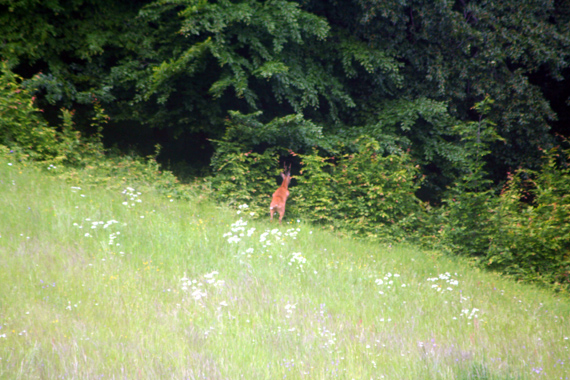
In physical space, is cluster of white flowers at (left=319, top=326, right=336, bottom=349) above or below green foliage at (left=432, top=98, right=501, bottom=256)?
below

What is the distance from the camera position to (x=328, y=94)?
13344mm

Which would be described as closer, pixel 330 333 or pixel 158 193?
pixel 330 333

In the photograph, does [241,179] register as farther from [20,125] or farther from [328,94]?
[20,125]

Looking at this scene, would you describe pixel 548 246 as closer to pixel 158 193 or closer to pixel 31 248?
pixel 158 193

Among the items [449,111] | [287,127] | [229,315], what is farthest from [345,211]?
[229,315]

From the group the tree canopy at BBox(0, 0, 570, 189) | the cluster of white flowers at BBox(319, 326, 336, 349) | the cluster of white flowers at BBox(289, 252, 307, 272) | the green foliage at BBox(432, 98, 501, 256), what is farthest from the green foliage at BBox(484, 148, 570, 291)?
the cluster of white flowers at BBox(319, 326, 336, 349)

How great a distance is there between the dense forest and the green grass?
2.48 m

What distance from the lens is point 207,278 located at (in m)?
5.96

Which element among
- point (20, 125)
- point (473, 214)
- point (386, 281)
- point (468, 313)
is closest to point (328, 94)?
point (473, 214)

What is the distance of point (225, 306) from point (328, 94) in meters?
9.55

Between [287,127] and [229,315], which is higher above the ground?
[287,127]

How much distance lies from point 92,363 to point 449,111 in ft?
42.5

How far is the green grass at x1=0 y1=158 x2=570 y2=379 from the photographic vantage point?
3.92 metres

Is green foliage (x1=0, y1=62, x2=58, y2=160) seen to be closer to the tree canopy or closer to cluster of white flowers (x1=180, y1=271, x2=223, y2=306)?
the tree canopy
